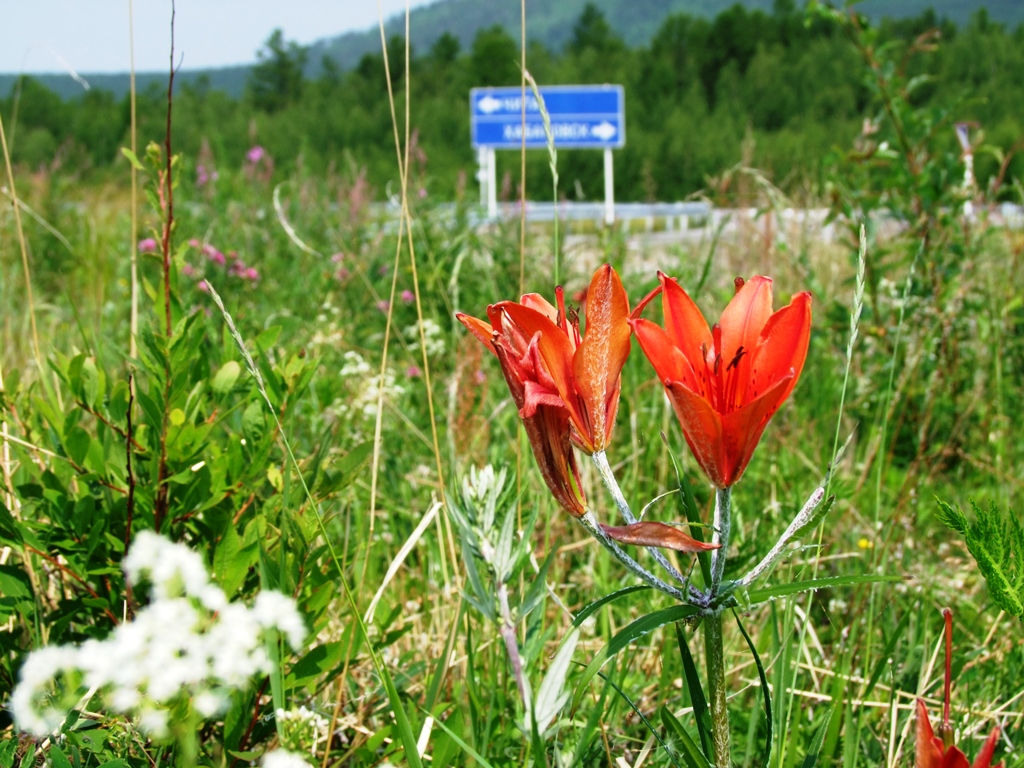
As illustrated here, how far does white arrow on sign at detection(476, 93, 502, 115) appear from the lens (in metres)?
10.5

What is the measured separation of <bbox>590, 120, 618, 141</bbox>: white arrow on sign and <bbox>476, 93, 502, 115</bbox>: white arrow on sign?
114 centimetres

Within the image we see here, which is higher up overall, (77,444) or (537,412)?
(537,412)

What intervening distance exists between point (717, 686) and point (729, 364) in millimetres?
249

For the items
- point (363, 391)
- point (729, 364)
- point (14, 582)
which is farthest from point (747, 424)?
point (363, 391)

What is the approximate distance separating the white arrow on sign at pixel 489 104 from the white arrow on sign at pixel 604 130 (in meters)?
1.14

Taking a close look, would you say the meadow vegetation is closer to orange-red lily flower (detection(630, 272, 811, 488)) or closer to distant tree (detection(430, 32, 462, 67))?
orange-red lily flower (detection(630, 272, 811, 488))

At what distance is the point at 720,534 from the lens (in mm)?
633

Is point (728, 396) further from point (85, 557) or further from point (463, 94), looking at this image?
point (463, 94)

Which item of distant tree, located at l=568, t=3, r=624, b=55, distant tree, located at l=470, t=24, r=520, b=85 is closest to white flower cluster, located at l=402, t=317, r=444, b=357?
distant tree, located at l=470, t=24, r=520, b=85

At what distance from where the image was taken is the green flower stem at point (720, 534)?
2.09 ft

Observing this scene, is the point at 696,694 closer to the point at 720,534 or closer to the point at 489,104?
the point at 720,534

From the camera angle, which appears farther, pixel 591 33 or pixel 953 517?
pixel 591 33

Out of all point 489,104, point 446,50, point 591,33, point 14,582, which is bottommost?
point 14,582

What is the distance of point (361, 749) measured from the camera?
103 centimetres
